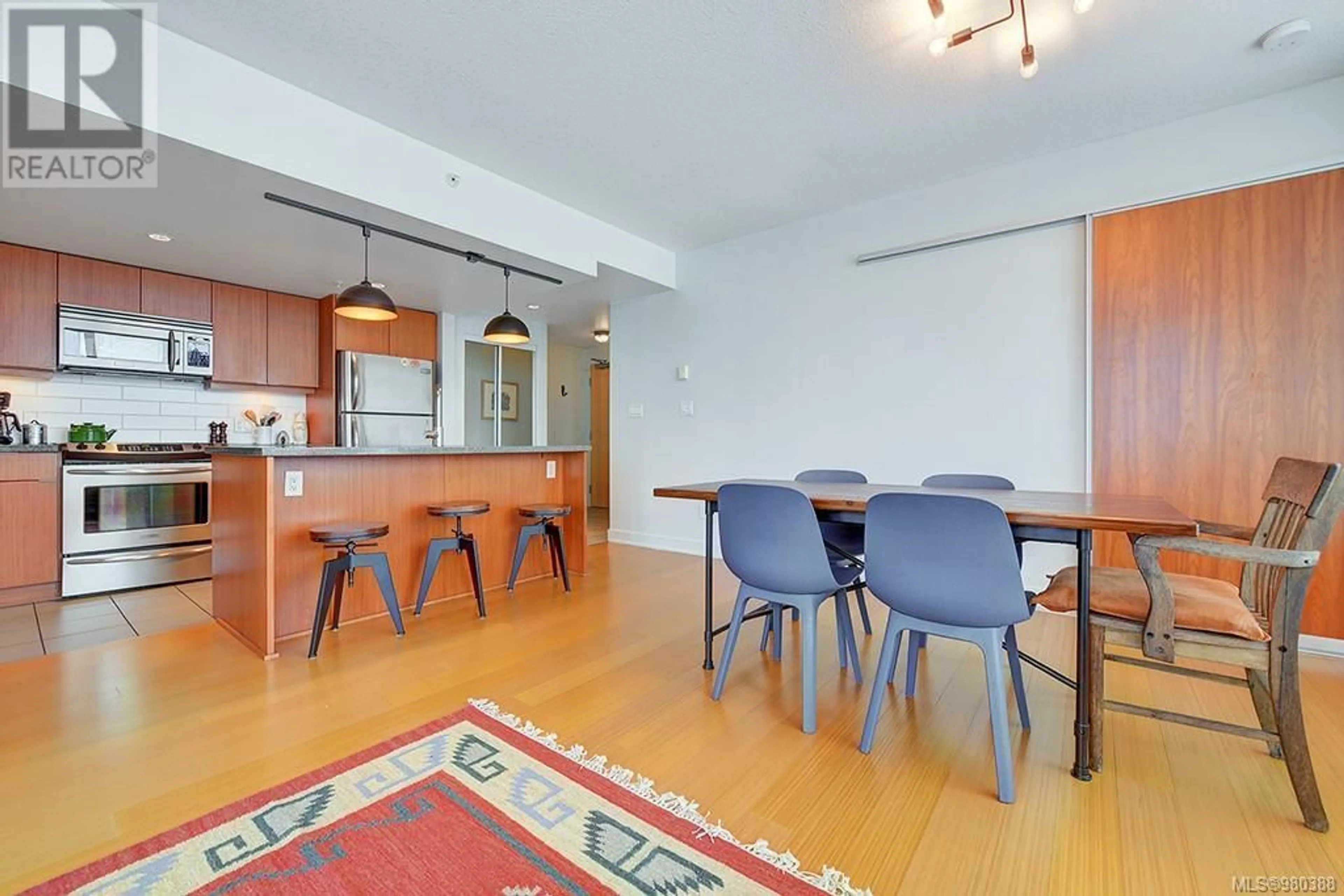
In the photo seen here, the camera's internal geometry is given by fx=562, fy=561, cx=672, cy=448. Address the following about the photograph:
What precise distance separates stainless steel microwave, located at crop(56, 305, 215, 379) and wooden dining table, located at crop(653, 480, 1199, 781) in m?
4.10

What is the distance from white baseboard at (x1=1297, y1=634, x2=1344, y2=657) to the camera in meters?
2.66

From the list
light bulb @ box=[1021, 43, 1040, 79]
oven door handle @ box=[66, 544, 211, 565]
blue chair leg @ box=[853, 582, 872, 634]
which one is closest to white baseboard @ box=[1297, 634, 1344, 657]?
blue chair leg @ box=[853, 582, 872, 634]

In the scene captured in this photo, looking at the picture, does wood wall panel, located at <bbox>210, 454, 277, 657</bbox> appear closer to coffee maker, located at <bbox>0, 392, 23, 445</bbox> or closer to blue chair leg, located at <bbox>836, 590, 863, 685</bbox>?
coffee maker, located at <bbox>0, 392, 23, 445</bbox>

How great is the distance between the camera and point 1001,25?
2295 millimetres

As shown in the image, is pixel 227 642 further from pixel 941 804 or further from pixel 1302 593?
pixel 1302 593

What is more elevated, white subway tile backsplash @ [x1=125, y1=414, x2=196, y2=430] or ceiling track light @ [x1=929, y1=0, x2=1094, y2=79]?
ceiling track light @ [x1=929, y1=0, x2=1094, y2=79]

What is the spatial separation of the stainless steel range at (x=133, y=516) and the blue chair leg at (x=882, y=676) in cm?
442

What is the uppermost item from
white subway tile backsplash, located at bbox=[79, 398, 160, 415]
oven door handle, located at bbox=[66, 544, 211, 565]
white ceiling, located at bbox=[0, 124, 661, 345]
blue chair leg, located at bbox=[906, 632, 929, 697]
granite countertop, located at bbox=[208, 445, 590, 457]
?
white ceiling, located at bbox=[0, 124, 661, 345]

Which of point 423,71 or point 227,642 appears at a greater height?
point 423,71

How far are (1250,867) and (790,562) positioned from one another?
1.28 metres

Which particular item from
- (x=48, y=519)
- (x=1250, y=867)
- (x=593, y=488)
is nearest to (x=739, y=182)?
(x=1250, y=867)

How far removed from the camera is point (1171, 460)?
2975mm

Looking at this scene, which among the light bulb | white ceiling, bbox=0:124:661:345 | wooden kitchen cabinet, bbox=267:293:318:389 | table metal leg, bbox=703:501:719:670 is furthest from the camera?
wooden kitchen cabinet, bbox=267:293:318:389

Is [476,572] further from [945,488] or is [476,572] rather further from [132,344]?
[132,344]
